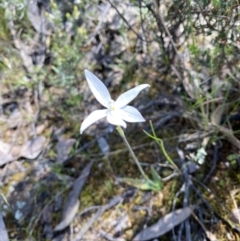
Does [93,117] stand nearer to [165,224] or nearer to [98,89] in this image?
[98,89]

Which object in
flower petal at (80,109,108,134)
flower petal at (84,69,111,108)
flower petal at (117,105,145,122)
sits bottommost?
flower petal at (117,105,145,122)

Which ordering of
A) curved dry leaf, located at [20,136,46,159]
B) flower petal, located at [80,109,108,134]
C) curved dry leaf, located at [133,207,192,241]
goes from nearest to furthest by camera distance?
flower petal, located at [80,109,108,134] < curved dry leaf, located at [133,207,192,241] < curved dry leaf, located at [20,136,46,159]

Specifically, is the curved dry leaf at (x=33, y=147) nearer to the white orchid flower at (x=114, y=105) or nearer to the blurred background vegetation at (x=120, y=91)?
the blurred background vegetation at (x=120, y=91)

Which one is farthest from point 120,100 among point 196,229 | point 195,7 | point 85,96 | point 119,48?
point 119,48

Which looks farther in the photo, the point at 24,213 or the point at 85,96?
the point at 85,96

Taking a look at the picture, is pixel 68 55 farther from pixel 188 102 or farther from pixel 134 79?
pixel 188 102

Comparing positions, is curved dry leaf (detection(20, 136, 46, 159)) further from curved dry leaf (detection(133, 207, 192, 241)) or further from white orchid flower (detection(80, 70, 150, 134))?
white orchid flower (detection(80, 70, 150, 134))

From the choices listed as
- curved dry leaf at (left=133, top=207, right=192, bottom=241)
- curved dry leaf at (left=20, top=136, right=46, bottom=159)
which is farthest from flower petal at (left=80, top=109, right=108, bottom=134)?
curved dry leaf at (left=20, top=136, right=46, bottom=159)
